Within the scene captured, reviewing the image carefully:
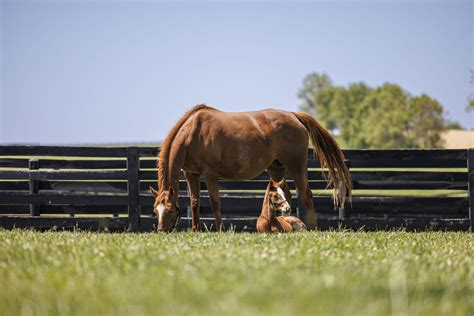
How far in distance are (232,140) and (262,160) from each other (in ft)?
2.15

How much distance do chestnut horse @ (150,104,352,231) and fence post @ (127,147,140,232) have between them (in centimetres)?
247

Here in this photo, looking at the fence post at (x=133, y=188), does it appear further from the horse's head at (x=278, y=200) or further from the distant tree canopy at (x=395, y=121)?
the distant tree canopy at (x=395, y=121)

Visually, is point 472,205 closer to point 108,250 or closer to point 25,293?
point 108,250

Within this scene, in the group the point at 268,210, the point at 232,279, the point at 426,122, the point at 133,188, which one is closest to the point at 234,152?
the point at 268,210

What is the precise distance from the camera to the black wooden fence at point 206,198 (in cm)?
1378

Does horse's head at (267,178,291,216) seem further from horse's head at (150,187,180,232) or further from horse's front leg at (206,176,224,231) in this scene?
horse's head at (150,187,180,232)

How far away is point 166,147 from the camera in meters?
11.0

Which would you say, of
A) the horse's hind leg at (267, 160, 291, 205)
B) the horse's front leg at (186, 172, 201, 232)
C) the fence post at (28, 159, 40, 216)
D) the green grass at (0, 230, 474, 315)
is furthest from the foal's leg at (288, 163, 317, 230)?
the fence post at (28, 159, 40, 216)

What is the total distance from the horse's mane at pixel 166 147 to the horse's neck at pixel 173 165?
2cm

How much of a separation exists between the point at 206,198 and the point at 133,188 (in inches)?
59.5

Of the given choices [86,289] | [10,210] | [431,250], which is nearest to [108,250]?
[86,289]

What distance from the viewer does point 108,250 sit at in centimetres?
643

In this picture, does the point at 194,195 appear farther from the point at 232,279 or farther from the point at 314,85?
the point at 314,85

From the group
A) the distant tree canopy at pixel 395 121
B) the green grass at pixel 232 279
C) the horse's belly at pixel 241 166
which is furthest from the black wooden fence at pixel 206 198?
the distant tree canopy at pixel 395 121
